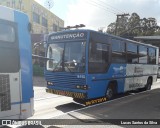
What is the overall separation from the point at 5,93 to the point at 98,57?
264 inches

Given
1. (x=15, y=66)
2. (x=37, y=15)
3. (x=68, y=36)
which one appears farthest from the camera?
(x=37, y=15)

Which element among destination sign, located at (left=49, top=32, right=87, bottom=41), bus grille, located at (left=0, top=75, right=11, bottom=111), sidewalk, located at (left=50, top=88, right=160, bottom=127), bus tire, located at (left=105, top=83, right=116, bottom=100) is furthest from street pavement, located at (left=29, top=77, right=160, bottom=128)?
destination sign, located at (left=49, top=32, right=87, bottom=41)

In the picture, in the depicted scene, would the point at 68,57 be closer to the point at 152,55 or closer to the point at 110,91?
the point at 110,91

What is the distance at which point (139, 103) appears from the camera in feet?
44.4

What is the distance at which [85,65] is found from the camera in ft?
38.8

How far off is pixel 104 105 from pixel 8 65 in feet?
21.9

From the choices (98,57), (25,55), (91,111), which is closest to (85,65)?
(98,57)

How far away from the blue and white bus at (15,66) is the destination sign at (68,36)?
195 inches

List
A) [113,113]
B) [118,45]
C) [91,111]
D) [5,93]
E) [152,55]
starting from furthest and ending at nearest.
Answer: [152,55]
[118,45]
[91,111]
[113,113]
[5,93]

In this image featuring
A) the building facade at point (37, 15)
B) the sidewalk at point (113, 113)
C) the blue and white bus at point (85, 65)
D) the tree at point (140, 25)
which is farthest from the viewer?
the tree at point (140, 25)

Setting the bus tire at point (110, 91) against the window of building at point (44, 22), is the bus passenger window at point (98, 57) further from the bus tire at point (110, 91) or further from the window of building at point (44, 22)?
the window of building at point (44, 22)

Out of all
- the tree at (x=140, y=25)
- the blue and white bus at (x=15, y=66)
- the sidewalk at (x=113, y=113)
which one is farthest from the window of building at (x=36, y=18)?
the blue and white bus at (x=15, y=66)

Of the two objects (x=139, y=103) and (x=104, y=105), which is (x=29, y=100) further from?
(x=139, y=103)

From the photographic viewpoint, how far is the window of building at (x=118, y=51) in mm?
14172
